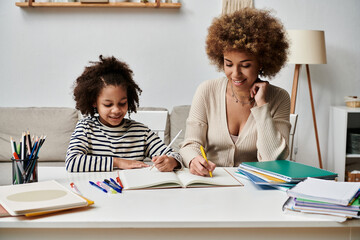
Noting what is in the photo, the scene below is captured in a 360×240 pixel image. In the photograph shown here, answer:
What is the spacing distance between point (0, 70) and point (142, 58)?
1.23 m

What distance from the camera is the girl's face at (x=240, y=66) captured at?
154 centimetres

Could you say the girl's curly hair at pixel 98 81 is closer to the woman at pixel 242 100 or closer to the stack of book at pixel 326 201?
the woman at pixel 242 100

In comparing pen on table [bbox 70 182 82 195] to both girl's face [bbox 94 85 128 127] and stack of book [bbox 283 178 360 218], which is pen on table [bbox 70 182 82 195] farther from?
stack of book [bbox 283 178 360 218]

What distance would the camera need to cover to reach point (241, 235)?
0.86 meters

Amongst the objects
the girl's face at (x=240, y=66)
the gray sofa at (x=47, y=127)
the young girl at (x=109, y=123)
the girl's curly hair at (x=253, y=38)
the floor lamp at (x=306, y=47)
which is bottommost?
the gray sofa at (x=47, y=127)

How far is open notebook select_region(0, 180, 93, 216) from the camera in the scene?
0.85 meters

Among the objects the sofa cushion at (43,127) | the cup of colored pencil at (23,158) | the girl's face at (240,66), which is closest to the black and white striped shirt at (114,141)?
the cup of colored pencil at (23,158)

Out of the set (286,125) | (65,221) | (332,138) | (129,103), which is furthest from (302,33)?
(65,221)

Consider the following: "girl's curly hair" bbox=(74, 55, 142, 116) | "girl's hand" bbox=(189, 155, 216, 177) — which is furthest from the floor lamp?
"girl's hand" bbox=(189, 155, 216, 177)

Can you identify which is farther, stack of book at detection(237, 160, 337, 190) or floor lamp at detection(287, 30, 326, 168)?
floor lamp at detection(287, 30, 326, 168)

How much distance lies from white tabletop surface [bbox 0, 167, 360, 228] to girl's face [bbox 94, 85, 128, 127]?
17.8 inches

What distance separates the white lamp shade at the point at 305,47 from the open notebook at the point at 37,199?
8.23 ft

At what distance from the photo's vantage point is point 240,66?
61.0 inches

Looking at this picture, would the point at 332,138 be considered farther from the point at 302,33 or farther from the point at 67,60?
the point at 67,60
